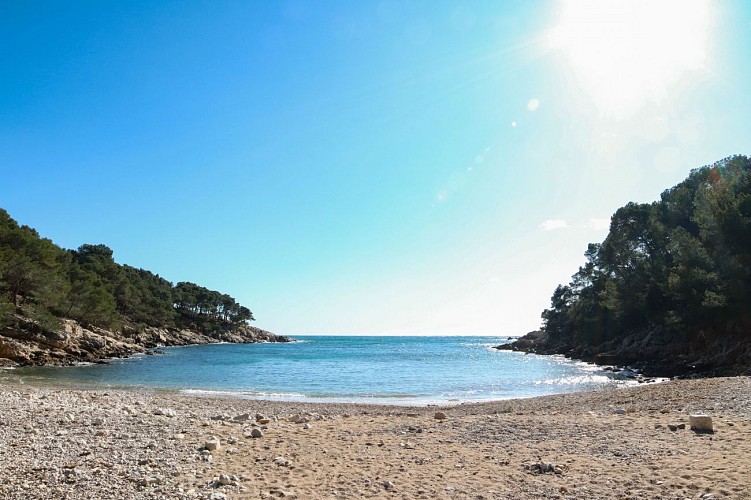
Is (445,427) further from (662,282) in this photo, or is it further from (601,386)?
(662,282)

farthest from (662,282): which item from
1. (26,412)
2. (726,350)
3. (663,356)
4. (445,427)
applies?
(26,412)

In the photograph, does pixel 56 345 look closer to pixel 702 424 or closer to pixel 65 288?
pixel 65 288

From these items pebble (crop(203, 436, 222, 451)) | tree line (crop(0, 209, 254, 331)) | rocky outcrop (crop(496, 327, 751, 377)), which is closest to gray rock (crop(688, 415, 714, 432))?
pebble (crop(203, 436, 222, 451))

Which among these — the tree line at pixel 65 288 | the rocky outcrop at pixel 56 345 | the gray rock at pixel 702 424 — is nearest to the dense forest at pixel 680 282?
the gray rock at pixel 702 424

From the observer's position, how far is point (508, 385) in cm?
3325

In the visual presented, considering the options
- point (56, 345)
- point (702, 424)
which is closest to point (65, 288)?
point (56, 345)

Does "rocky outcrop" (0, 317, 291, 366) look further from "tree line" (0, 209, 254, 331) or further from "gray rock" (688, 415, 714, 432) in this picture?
"gray rock" (688, 415, 714, 432)

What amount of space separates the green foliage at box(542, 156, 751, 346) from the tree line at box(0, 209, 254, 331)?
55512 millimetres

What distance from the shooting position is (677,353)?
43.1 meters

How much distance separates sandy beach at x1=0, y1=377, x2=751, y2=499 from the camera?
7.30 meters

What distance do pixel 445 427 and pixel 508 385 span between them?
2206cm

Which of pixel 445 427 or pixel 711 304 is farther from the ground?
pixel 711 304

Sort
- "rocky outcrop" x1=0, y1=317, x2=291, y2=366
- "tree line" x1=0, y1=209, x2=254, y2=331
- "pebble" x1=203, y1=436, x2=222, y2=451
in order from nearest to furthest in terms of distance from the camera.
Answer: "pebble" x1=203, y1=436, x2=222, y2=451, "rocky outcrop" x1=0, y1=317, x2=291, y2=366, "tree line" x1=0, y1=209, x2=254, y2=331

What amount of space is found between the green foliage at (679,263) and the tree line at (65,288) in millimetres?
55512
